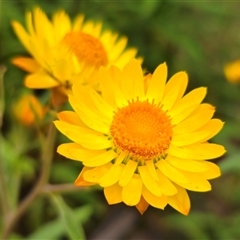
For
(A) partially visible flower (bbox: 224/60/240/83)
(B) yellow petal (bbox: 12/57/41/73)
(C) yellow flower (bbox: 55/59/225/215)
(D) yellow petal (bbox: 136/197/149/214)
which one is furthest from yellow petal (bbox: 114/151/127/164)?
(A) partially visible flower (bbox: 224/60/240/83)

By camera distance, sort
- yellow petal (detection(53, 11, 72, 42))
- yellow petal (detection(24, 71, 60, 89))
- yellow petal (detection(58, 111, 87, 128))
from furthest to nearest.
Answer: yellow petal (detection(53, 11, 72, 42)), yellow petal (detection(24, 71, 60, 89)), yellow petal (detection(58, 111, 87, 128))

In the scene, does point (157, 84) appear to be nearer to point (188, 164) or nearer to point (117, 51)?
point (188, 164)

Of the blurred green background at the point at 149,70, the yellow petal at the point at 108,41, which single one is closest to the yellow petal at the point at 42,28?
the yellow petal at the point at 108,41

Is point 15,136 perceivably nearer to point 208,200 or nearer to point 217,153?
point 208,200

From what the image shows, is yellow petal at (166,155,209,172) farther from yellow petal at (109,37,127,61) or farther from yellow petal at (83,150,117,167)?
yellow petal at (109,37,127,61)

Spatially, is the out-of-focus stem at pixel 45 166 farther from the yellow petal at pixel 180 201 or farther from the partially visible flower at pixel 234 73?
the partially visible flower at pixel 234 73

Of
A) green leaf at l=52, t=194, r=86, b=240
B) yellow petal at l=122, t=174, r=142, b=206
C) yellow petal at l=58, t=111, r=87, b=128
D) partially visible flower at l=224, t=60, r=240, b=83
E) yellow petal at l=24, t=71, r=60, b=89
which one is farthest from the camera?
partially visible flower at l=224, t=60, r=240, b=83
